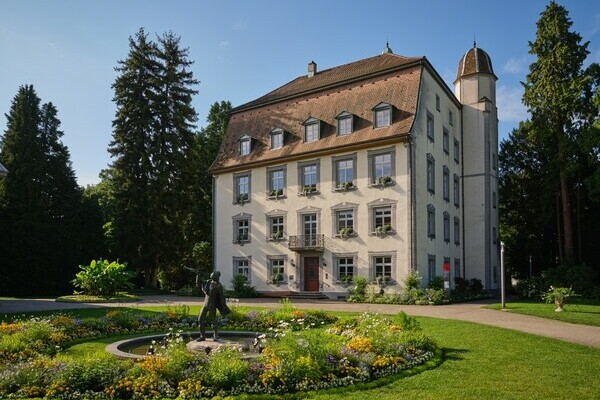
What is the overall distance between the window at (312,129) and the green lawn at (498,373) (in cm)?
2063

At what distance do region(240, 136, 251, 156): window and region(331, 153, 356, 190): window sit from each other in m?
7.79

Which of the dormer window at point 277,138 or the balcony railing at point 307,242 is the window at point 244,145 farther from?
the balcony railing at point 307,242

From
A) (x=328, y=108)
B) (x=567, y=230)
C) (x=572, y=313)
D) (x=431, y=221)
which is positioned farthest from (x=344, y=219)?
(x=567, y=230)

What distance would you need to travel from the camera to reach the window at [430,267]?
29.9 m

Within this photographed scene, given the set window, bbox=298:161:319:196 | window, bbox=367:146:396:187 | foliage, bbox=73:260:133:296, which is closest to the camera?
window, bbox=367:146:396:187

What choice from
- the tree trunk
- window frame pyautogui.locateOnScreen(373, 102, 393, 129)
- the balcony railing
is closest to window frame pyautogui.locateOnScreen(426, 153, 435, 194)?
window frame pyautogui.locateOnScreen(373, 102, 393, 129)

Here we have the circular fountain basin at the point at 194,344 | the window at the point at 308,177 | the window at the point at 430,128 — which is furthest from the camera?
the window at the point at 308,177

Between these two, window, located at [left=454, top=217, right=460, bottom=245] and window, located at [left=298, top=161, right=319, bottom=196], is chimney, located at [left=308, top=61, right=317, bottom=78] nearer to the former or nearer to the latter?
window, located at [left=298, top=161, right=319, bottom=196]

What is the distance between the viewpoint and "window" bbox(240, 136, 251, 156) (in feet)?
120

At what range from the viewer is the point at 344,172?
31.2 metres

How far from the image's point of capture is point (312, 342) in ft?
30.8

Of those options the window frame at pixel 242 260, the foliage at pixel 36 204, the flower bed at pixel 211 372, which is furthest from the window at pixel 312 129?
the flower bed at pixel 211 372

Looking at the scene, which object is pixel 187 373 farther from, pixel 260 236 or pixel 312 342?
pixel 260 236

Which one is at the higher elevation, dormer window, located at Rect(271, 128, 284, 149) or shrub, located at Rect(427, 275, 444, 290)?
dormer window, located at Rect(271, 128, 284, 149)
